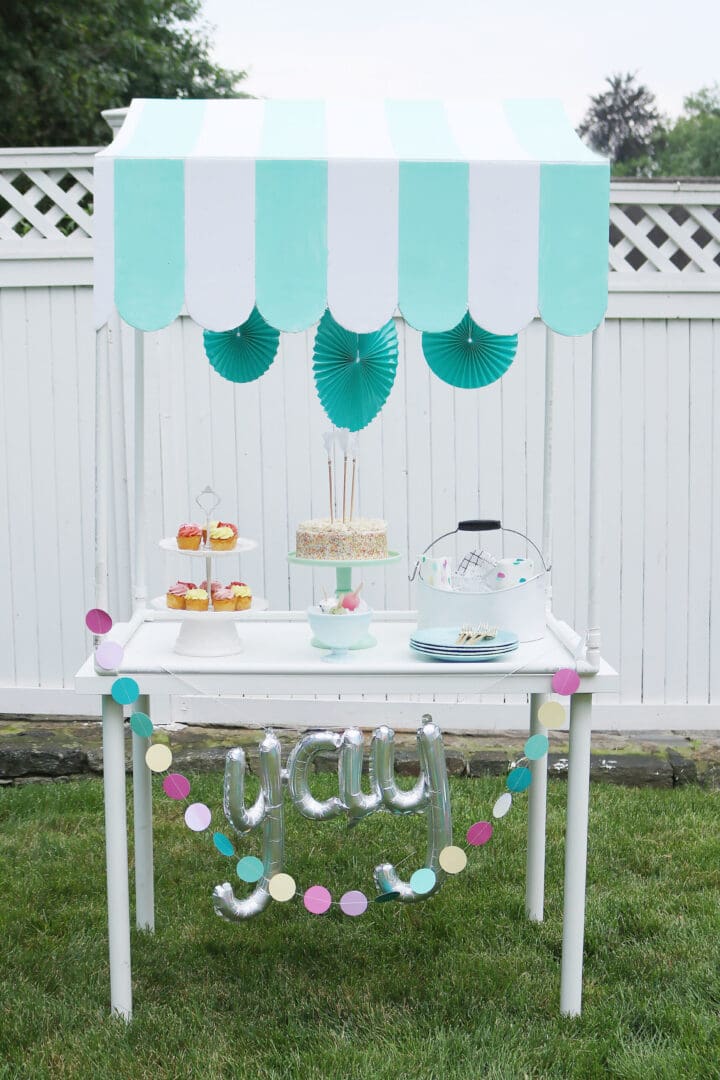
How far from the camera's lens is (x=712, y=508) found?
4.26m

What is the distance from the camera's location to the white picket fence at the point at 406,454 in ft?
13.7

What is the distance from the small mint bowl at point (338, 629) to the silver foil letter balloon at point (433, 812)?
26cm

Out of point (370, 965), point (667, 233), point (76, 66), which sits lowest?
point (370, 965)

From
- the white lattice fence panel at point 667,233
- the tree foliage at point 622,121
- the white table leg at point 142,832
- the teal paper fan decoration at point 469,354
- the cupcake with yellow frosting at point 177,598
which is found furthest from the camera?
the tree foliage at point 622,121

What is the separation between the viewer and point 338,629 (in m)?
2.51

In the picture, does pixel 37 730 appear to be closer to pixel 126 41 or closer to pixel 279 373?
pixel 279 373

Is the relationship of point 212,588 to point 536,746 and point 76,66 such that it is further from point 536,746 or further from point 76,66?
point 76,66

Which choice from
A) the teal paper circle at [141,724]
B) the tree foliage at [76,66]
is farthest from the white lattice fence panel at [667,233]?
the tree foliage at [76,66]

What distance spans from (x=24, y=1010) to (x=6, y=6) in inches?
437

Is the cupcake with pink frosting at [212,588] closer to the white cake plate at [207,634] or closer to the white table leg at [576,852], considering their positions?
the white cake plate at [207,634]

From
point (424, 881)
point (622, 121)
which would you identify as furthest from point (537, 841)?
point (622, 121)

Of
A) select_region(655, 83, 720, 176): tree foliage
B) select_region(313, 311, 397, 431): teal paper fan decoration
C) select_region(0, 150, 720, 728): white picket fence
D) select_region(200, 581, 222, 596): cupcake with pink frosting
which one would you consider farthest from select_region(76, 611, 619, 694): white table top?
select_region(655, 83, 720, 176): tree foliage

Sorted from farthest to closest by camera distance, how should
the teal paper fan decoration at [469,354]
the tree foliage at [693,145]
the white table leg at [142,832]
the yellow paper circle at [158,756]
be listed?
the tree foliage at [693,145] → the teal paper fan decoration at [469,354] → the white table leg at [142,832] → the yellow paper circle at [158,756]

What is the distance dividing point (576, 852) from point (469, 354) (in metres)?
1.40
